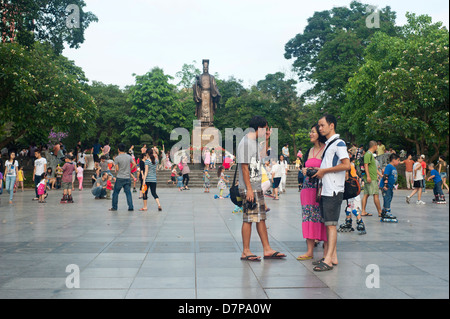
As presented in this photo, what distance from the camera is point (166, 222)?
1109 cm

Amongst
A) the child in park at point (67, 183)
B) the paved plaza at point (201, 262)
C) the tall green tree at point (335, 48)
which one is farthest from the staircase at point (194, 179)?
the paved plaza at point (201, 262)

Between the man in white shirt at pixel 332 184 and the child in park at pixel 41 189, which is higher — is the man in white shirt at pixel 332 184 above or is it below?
above

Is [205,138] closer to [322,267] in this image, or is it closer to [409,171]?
[409,171]

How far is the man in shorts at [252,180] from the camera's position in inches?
254

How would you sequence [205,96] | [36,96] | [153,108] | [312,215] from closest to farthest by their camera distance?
[312,215]
[36,96]
[205,96]
[153,108]

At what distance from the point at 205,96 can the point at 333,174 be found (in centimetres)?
2847

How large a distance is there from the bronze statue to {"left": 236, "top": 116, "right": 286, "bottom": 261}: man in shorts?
27.6m

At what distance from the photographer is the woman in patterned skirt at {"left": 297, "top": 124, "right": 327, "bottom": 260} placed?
21.8ft

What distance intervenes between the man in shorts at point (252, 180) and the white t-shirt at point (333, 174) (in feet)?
2.77

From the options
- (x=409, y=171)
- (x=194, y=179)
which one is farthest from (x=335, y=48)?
(x=409, y=171)

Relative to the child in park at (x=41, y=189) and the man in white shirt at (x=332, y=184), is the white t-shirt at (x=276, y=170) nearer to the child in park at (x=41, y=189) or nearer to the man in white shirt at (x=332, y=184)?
the child in park at (x=41, y=189)

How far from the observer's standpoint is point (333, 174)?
6152 mm
